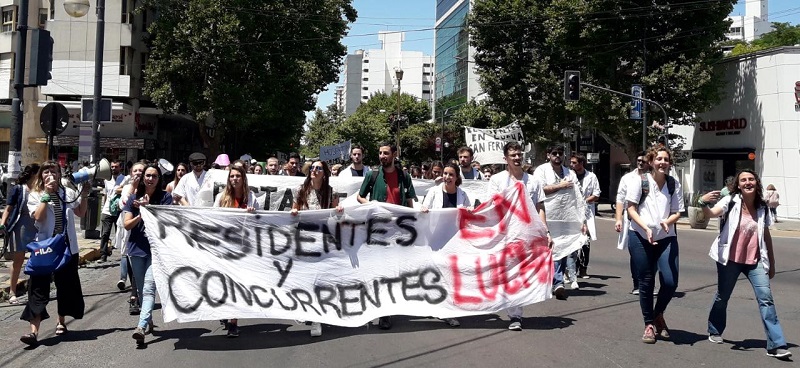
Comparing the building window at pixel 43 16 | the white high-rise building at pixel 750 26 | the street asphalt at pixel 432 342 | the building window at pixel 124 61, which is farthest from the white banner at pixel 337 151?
the white high-rise building at pixel 750 26

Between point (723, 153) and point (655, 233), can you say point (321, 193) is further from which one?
point (723, 153)

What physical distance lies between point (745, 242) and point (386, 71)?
504ft

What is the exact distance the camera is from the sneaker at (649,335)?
645 cm

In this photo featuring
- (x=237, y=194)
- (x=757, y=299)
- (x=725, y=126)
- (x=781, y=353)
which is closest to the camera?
(x=781, y=353)

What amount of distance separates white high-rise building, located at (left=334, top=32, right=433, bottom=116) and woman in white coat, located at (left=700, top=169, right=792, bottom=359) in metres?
143

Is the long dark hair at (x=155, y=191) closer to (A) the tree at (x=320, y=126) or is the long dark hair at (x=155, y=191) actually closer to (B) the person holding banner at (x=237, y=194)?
(B) the person holding banner at (x=237, y=194)

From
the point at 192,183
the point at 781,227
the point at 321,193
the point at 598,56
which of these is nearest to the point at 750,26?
the point at 598,56

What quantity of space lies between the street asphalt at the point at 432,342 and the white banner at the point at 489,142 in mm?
13186

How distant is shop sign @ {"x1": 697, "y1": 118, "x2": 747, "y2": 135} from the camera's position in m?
30.7

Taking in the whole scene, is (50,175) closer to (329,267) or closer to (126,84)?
(329,267)

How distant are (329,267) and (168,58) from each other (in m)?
29.1

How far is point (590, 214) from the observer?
9.94 meters

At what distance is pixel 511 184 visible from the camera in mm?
7609

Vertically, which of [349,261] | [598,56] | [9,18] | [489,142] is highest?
[9,18]
